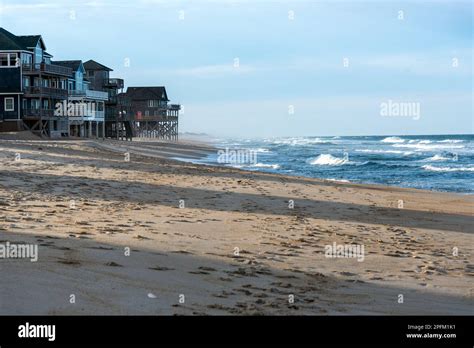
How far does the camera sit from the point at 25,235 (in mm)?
9625

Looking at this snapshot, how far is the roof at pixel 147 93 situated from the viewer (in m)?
107

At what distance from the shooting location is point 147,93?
10775 cm

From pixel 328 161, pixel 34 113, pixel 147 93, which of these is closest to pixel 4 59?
pixel 34 113

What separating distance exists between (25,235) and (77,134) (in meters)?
58.6

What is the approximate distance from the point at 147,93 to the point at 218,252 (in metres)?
100

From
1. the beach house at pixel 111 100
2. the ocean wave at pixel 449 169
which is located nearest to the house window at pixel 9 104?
the beach house at pixel 111 100

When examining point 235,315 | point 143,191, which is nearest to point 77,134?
point 143,191

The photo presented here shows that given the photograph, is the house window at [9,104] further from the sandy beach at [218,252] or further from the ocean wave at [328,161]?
the sandy beach at [218,252]

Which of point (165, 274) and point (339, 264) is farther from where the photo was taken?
point (339, 264)

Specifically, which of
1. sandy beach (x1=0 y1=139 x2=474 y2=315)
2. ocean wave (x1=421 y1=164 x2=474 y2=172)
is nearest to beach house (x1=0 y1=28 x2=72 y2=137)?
ocean wave (x1=421 y1=164 x2=474 y2=172)

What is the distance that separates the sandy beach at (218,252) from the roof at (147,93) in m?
88.6

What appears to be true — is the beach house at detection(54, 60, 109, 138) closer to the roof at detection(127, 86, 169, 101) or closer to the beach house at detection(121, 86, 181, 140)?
the beach house at detection(121, 86, 181, 140)

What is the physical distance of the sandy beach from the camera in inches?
269
